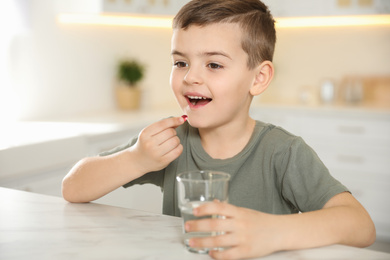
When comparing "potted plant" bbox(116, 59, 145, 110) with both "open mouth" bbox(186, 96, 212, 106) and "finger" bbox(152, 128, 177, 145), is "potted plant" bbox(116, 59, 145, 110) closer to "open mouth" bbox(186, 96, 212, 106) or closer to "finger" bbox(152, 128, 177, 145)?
"open mouth" bbox(186, 96, 212, 106)

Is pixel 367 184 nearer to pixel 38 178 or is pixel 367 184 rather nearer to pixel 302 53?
pixel 302 53

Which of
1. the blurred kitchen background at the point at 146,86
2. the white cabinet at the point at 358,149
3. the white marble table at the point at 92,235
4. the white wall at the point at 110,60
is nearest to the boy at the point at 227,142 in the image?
the white marble table at the point at 92,235

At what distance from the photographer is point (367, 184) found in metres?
3.39

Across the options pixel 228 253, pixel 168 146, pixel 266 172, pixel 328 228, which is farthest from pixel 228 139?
pixel 228 253

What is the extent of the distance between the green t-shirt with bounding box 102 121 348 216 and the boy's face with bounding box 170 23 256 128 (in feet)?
0.36

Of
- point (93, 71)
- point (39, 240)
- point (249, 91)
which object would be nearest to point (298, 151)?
point (249, 91)

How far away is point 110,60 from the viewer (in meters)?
3.42

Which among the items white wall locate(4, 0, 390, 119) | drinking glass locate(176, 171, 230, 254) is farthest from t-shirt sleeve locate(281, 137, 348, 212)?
white wall locate(4, 0, 390, 119)

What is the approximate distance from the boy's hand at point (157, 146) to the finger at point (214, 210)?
1.17 ft

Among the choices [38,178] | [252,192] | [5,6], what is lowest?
[38,178]

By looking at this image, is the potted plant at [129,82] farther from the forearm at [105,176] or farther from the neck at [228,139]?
the forearm at [105,176]

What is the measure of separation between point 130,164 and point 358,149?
8.83 ft

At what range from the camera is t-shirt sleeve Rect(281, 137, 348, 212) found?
38.1 inches

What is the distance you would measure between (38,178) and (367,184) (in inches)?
91.4
